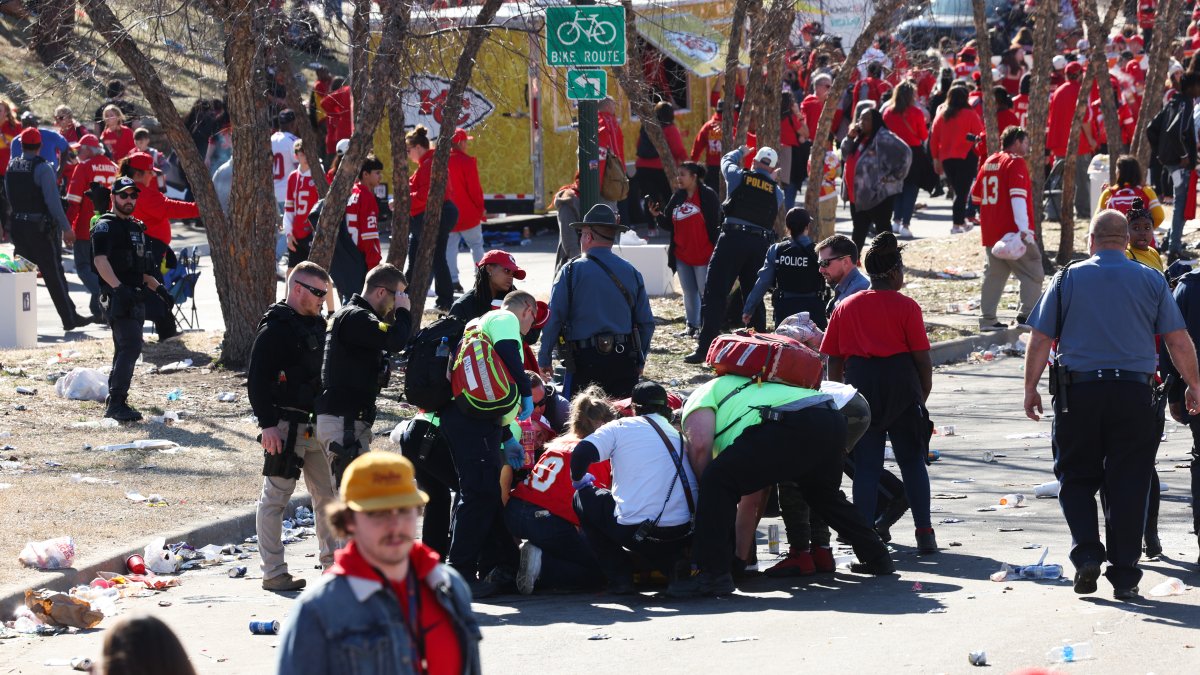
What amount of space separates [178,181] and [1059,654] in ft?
69.8

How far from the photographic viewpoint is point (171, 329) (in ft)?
51.5

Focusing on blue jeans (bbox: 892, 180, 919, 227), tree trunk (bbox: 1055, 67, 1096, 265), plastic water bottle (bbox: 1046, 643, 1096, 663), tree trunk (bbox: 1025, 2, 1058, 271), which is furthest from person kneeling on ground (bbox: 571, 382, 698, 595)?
blue jeans (bbox: 892, 180, 919, 227)

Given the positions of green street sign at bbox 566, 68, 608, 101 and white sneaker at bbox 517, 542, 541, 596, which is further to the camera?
green street sign at bbox 566, 68, 608, 101

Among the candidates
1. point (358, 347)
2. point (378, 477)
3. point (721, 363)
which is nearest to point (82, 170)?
point (358, 347)

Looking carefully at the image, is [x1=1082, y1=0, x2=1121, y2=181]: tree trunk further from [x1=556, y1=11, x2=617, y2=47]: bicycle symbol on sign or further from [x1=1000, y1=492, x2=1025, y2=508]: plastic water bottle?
[x1=1000, y1=492, x2=1025, y2=508]: plastic water bottle

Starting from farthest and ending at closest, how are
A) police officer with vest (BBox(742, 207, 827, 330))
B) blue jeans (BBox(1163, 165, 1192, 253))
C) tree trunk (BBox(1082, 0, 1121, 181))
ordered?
1. tree trunk (BBox(1082, 0, 1121, 181))
2. blue jeans (BBox(1163, 165, 1192, 253))
3. police officer with vest (BBox(742, 207, 827, 330))

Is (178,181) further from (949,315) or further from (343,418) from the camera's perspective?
(343,418)

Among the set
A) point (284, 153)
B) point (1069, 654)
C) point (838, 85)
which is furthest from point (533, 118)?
point (1069, 654)

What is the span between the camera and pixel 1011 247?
1549 centimetres

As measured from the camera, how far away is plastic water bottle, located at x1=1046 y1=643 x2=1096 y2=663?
21.5 feet

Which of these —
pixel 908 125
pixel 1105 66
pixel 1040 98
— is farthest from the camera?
pixel 908 125

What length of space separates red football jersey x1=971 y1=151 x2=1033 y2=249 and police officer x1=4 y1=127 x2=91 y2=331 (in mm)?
8656

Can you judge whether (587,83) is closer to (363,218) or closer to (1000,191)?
(363,218)

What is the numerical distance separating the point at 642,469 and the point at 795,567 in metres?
0.98
